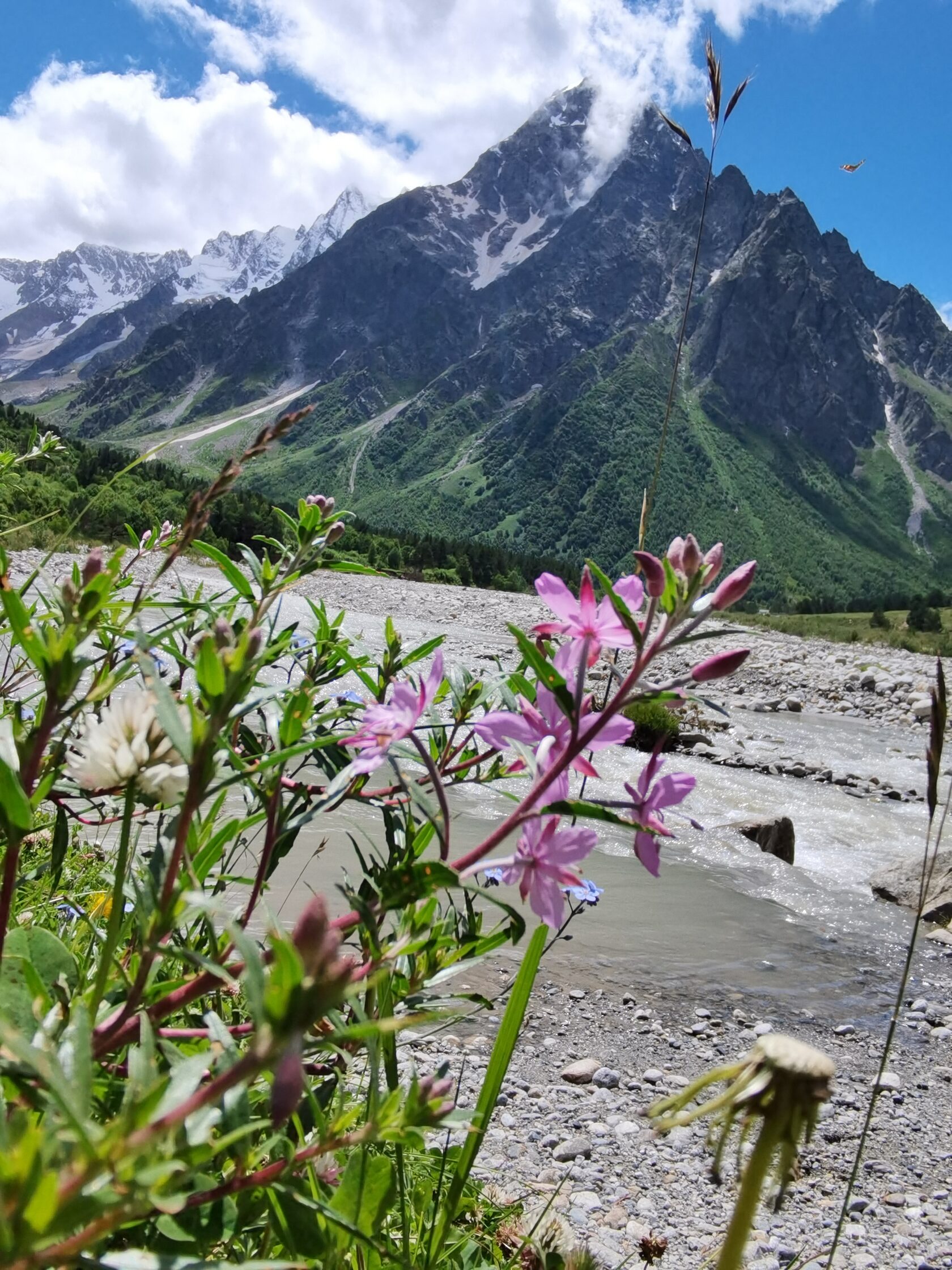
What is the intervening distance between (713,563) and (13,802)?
723 mm

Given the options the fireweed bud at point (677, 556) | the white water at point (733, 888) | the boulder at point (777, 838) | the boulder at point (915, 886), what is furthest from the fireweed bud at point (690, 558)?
the boulder at point (777, 838)

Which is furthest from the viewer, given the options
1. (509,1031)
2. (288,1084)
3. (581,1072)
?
(581,1072)

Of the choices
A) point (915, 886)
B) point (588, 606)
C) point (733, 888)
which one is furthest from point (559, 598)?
point (915, 886)

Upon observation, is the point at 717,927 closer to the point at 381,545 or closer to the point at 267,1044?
the point at 267,1044

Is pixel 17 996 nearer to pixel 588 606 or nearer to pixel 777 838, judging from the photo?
pixel 588 606

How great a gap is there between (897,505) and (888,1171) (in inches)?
7201

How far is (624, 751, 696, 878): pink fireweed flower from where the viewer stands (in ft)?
2.93

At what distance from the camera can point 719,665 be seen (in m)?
0.82

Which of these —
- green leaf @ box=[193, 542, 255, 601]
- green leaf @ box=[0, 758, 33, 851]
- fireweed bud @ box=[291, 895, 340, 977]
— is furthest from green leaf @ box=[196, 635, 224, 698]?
green leaf @ box=[193, 542, 255, 601]

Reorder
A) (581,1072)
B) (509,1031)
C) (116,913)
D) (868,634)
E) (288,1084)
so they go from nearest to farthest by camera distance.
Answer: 1. (288,1084)
2. (116,913)
3. (509,1031)
4. (581,1072)
5. (868,634)

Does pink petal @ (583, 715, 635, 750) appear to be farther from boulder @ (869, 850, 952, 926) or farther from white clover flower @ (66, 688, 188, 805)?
boulder @ (869, 850, 952, 926)

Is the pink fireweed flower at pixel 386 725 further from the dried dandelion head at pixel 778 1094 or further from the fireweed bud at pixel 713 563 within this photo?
the dried dandelion head at pixel 778 1094

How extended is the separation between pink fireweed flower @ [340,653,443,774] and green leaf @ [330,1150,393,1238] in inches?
20.2

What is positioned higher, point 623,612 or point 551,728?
point 623,612
